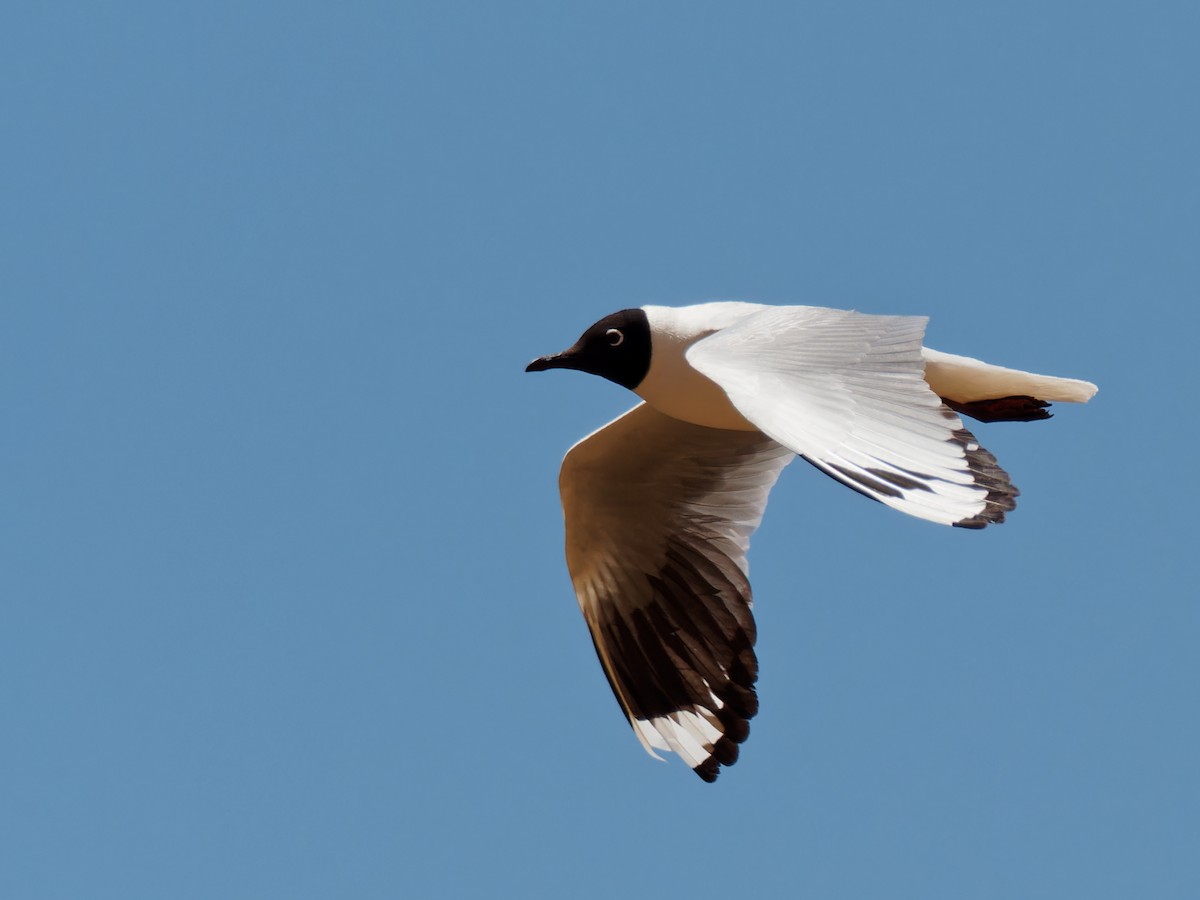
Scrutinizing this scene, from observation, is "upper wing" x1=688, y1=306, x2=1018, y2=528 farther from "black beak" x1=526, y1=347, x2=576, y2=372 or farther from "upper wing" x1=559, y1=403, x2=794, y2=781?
"upper wing" x1=559, y1=403, x2=794, y2=781

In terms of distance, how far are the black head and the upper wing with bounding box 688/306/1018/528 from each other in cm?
79

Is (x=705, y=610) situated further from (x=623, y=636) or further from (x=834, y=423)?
(x=834, y=423)

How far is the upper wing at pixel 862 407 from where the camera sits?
520 cm

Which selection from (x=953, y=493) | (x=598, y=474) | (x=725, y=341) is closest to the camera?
(x=953, y=493)

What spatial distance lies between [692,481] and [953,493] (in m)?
2.90

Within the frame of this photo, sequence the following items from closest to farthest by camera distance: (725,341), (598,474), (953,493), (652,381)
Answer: (953,493)
(725,341)
(652,381)
(598,474)

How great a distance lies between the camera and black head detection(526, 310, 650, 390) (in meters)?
7.17

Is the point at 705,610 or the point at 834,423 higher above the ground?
the point at 834,423

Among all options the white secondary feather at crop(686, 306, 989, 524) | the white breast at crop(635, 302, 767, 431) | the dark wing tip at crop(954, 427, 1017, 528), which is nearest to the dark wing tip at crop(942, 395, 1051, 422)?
the white breast at crop(635, 302, 767, 431)

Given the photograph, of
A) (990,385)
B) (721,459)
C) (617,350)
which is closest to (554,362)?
(617,350)

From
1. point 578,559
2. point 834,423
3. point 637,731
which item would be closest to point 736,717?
point 637,731

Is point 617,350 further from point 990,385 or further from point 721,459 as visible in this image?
point 990,385

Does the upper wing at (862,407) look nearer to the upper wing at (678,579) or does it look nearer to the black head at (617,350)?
the black head at (617,350)

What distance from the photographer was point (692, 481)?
26.5 ft
